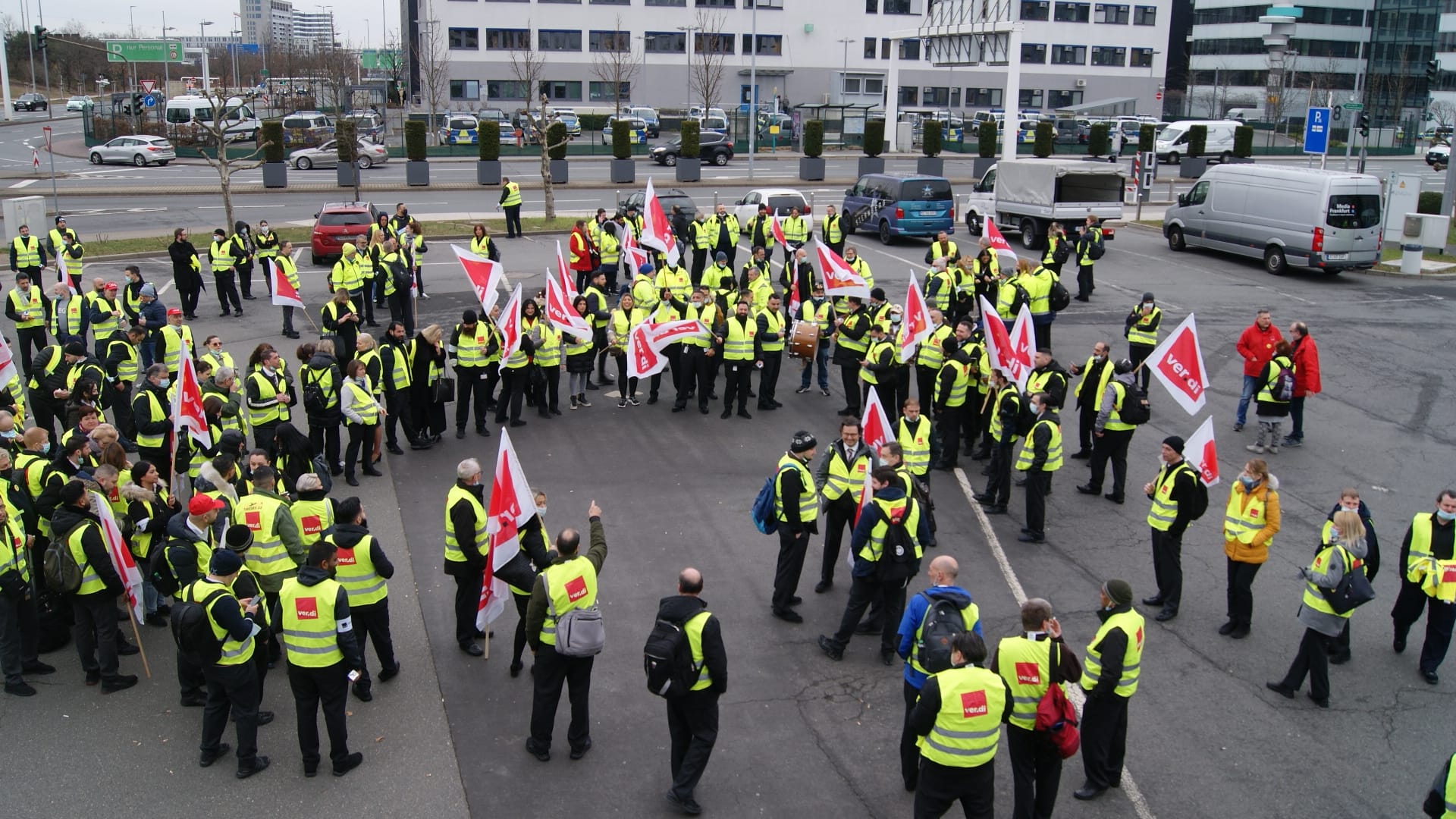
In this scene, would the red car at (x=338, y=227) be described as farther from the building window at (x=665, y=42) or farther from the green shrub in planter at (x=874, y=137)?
the building window at (x=665, y=42)

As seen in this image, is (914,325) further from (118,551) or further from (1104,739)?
(118,551)

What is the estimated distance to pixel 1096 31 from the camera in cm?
8644

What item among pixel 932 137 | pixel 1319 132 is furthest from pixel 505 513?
pixel 932 137

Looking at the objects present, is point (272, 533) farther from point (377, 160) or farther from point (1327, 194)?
point (377, 160)

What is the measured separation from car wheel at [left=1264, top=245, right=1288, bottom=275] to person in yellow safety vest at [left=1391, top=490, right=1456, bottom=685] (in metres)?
19.6

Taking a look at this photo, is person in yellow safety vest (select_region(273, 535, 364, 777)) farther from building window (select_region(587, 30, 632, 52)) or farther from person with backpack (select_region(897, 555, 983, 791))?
building window (select_region(587, 30, 632, 52))

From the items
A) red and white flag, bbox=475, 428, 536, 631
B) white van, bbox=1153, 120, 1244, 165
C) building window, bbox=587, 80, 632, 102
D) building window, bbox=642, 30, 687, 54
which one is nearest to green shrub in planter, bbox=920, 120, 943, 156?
white van, bbox=1153, 120, 1244, 165

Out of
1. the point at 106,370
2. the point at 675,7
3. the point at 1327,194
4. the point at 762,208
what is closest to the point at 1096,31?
the point at 675,7

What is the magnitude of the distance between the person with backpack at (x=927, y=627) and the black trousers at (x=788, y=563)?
2.18 meters

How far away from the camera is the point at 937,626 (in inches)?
293

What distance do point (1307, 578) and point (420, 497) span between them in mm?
9177

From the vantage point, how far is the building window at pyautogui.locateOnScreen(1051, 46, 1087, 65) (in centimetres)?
8631

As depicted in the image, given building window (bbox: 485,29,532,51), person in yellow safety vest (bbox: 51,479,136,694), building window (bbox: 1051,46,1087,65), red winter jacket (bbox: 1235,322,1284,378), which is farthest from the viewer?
building window (bbox: 1051,46,1087,65)

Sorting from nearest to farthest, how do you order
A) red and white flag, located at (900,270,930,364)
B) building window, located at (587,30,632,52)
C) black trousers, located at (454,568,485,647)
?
1. black trousers, located at (454,568,485,647)
2. red and white flag, located at (900,270,930,364)
3. building window, located at (587,30,632,52)
